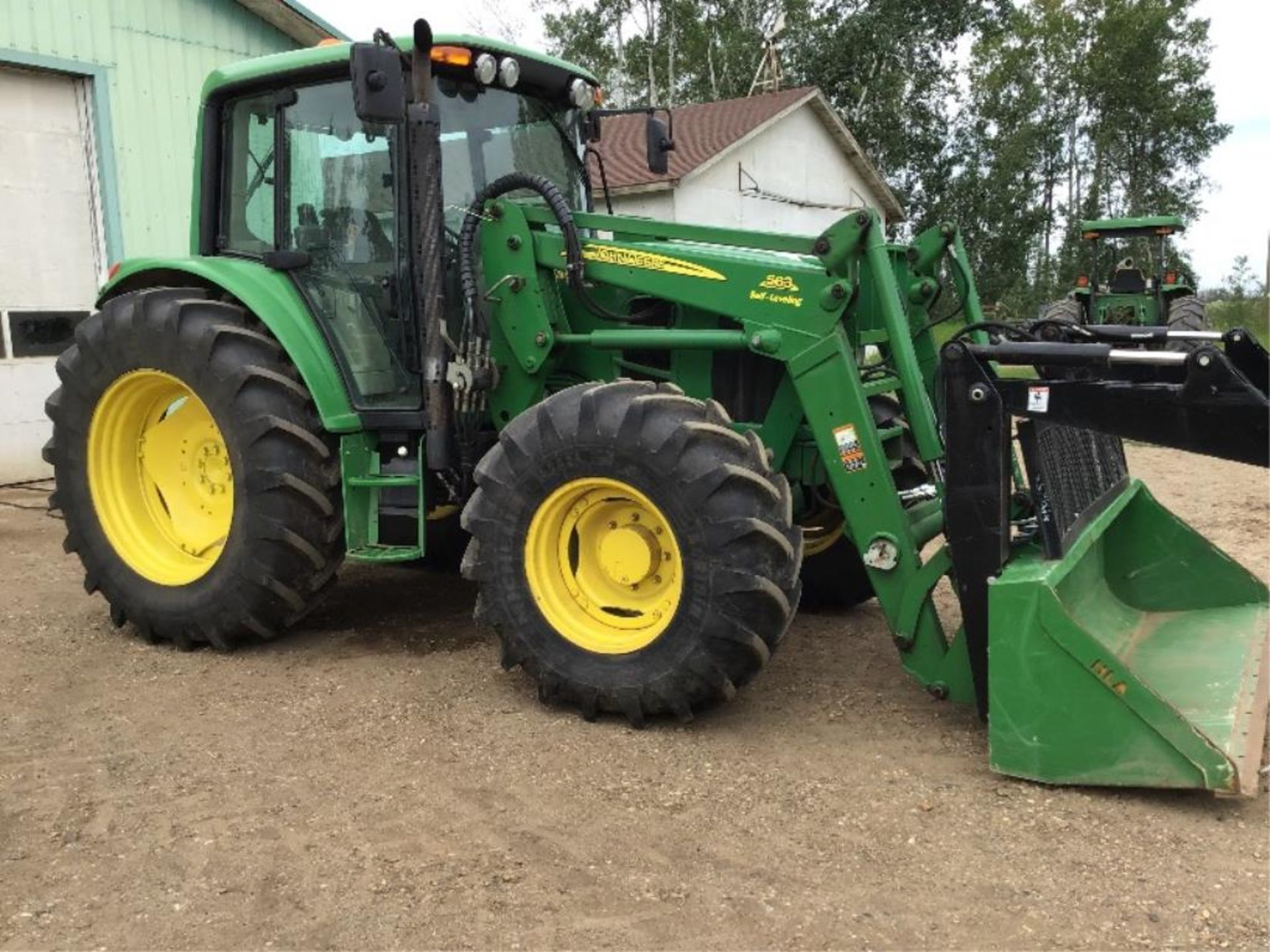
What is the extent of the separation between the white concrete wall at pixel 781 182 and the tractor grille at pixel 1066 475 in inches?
590

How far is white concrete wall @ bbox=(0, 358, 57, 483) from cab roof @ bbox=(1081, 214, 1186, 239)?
12.1 metres

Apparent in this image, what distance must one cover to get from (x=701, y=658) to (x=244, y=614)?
2050mm

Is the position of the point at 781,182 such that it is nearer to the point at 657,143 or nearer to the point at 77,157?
the point at 77,157

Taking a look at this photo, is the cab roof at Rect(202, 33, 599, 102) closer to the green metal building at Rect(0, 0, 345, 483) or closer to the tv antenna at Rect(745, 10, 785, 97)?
the green metal building at Rect(0, 0, 345, 483)

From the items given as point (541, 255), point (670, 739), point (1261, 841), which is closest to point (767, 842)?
point (670, 739)

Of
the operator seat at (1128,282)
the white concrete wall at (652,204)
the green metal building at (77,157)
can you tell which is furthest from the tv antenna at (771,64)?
the green metal building at (77,157)

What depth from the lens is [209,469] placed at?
518 cm

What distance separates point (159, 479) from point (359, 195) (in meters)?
1.64

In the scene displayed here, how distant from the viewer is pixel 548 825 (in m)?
3.28

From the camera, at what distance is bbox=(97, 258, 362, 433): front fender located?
463 centimetres

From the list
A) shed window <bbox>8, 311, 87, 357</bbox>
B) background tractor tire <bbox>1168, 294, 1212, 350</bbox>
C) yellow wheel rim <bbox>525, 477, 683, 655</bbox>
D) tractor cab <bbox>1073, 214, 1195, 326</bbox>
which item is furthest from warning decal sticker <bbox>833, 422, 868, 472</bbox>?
tractor cab <bbox>1073, 214, 1195, 326</bbox>

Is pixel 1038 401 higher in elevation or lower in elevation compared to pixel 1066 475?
higher

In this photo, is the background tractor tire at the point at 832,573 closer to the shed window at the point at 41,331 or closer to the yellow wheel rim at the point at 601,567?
the yellow wheel rim at the point at 601,567

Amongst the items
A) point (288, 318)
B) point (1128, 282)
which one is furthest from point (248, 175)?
point (1128, 282)
